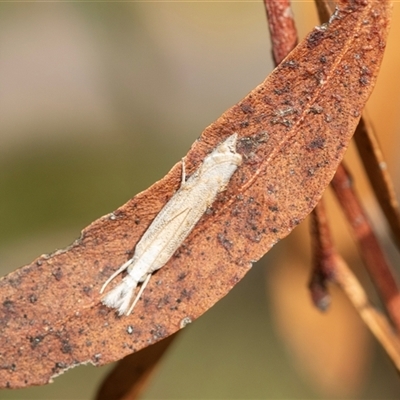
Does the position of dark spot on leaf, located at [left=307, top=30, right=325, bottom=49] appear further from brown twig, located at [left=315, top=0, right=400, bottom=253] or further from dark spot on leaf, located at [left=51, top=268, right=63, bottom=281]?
dark spot on leaf, located at [left=51, top=268, right=63, bottom=281]

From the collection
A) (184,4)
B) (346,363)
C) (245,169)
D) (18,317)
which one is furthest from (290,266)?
(184,4)

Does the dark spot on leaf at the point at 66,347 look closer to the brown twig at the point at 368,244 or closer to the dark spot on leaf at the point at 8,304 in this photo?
the dark spot on leaf at the point at 8,304

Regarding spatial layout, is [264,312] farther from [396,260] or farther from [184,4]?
[184,4]

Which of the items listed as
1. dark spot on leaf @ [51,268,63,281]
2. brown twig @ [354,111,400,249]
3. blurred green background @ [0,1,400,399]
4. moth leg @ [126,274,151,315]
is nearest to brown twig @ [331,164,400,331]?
brown twig @ [354,111,400,249]

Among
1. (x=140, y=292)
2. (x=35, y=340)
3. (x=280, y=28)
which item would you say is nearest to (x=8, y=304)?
(x=35, y=340)

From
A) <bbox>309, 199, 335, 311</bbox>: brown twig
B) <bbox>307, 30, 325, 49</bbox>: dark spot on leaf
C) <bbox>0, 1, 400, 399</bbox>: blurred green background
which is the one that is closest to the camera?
<bbox>307, 30, 325, 49</bbox>: dark spot on leaf
